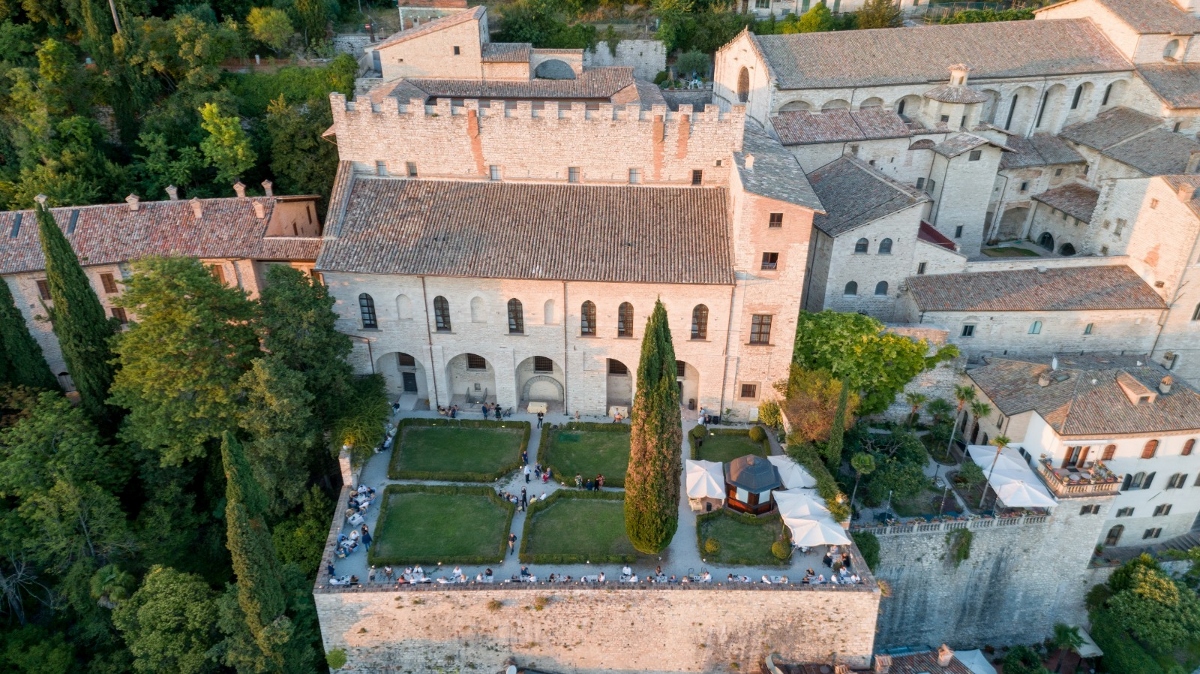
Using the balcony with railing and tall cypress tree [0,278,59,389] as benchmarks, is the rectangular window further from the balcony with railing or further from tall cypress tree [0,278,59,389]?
tall cypress tree [0,278,59,389]

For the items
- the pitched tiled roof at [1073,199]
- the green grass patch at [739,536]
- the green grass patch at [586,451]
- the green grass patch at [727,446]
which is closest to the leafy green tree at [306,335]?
the green grass patch at [586,451]

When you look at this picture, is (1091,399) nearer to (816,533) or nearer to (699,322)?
(816,533)

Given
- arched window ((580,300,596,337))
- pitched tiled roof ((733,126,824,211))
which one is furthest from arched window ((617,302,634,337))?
pitched tiled roof ((733,126,824,211))

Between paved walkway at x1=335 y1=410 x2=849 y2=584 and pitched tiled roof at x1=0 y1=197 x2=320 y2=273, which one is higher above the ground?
pitched tiled roof at x1=0 y1=197 x2=320 y2=273

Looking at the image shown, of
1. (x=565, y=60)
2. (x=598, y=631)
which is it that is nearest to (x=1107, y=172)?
(x=565, y=60)

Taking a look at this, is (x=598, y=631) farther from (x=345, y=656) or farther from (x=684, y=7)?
(x=684, y=7)

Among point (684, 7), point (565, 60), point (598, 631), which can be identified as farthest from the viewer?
point (684, 7)

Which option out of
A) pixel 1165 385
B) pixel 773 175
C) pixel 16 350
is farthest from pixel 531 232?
pixel 1165 385
